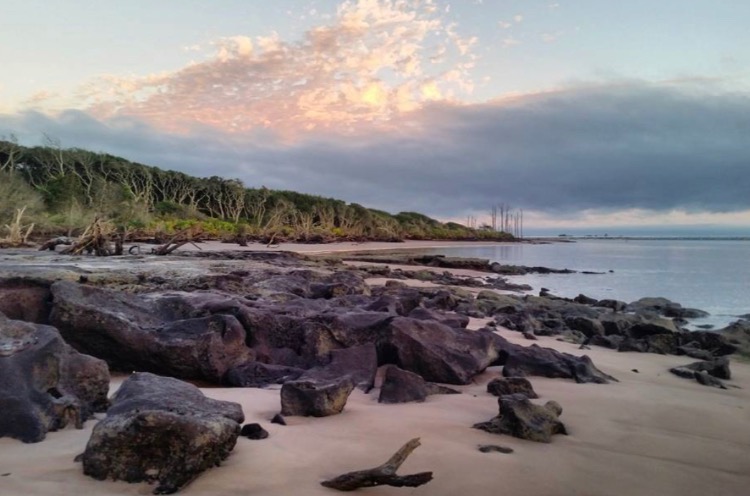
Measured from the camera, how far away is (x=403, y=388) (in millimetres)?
4012

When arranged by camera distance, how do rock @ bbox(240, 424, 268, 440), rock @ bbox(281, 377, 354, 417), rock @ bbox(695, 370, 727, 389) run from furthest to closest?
rock @ bbox(695, 370, 727, 389) < rock @ bbox(281, 377, 354, 417) < rock @ bbox(240, 424, 268, 440)

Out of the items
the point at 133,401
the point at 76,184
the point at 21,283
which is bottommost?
the point at 133,401

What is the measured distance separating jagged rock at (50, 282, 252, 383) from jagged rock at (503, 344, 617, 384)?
95.7 inches

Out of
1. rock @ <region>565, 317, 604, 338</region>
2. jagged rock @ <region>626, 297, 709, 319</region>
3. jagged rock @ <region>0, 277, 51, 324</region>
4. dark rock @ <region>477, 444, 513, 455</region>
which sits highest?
jagged rock @ <region>0, 277, 51, 324</region>

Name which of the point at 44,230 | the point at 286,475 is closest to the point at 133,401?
the point at 286,475

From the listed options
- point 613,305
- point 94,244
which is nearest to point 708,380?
point 613,305

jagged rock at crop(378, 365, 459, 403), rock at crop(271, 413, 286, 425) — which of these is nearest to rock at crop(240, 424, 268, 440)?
rock at crop(271, 413, 286, 425)

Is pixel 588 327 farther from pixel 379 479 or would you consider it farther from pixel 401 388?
pixel 379 479

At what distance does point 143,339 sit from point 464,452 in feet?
9.16

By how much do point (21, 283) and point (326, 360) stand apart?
278cm

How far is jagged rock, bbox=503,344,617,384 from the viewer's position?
4.96 m

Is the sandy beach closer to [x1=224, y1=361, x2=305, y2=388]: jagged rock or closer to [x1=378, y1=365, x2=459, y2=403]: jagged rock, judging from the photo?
[x1=378, y1=365, x2=459, y2=403]: jagged rock

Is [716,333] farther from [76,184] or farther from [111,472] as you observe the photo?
[76,184]

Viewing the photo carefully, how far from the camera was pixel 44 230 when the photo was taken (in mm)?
26156
